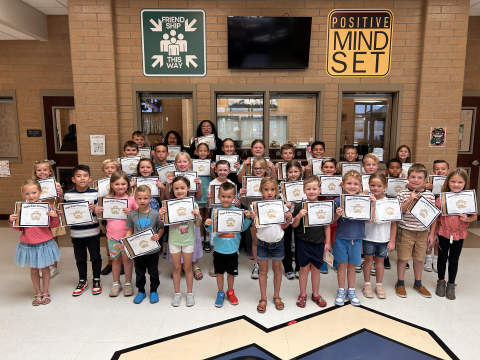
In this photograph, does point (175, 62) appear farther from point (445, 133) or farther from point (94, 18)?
point (445, 133)

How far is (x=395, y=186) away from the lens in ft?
11.8

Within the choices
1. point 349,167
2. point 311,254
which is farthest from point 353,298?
point 349,167

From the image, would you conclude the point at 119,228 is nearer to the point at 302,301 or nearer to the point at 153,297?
the point at 153,297

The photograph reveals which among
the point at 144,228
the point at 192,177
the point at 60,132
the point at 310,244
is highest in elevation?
the point at 60,132

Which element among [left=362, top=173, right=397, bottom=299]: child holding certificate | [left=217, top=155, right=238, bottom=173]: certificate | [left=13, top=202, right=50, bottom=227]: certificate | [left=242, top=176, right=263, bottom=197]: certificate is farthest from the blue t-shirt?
[left=13, top=202, right=50, bottom=227]: certificate

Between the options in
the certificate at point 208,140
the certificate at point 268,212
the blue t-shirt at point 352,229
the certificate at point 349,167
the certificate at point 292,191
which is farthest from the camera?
the certificate at point 208,140

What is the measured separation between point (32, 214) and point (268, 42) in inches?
152

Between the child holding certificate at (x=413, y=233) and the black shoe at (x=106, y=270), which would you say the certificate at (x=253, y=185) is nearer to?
the child holding certificate at (x=413, y=233)

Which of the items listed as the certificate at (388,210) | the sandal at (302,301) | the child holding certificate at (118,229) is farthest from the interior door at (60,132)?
the certificate at (388,210)

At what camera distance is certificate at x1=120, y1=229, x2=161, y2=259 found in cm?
287

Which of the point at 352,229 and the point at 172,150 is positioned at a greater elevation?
the point at 172,150

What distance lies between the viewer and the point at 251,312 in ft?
9.41

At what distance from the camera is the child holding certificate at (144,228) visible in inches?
116

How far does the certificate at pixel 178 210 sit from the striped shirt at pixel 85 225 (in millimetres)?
Result: 940
